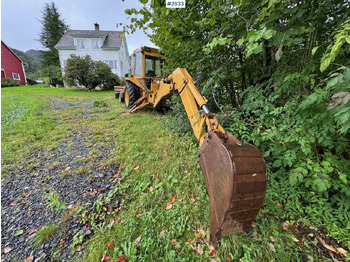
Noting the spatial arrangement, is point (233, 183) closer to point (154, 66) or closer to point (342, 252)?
point (342, 252)

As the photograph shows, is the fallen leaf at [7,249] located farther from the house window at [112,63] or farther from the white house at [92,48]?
the house window at [112,63]

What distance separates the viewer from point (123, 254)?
1.36m

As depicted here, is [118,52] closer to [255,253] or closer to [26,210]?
[26,210]

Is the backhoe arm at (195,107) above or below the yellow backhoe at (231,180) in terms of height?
A: above

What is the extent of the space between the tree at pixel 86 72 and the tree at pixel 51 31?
1577 cm

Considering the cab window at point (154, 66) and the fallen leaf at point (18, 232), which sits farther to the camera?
the cab window at point (154, 66)

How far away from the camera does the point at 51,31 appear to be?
26.1 meters

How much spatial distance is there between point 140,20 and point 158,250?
9.45 feet

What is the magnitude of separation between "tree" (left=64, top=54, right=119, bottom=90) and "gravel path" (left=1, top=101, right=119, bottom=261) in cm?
1261

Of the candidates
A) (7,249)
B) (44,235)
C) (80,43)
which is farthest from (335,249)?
(80,43)

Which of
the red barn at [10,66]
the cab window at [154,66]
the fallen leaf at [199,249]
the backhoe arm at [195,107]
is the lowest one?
the fallen leaf at [199,249]

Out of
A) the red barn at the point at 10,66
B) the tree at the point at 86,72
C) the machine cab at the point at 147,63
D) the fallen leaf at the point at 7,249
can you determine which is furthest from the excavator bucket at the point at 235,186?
the red barn at the point at 10,66

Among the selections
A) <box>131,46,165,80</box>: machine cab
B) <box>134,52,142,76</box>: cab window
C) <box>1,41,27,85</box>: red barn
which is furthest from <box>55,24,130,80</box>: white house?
<box>131,46,165,80</box>: machine cab

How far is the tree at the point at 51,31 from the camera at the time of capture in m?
24.8
